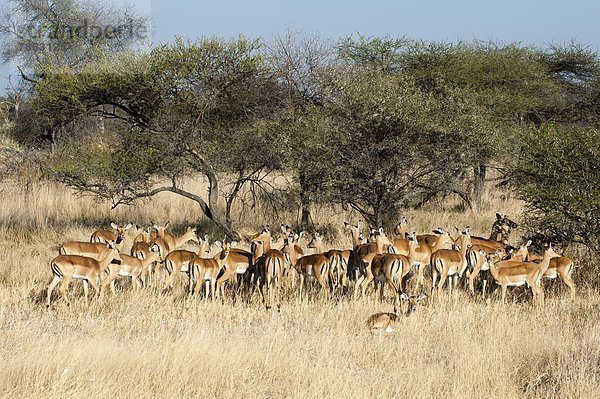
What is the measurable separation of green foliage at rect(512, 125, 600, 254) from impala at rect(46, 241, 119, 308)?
6084mm

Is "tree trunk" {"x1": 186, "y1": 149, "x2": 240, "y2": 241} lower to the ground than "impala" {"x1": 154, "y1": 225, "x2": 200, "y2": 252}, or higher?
higher

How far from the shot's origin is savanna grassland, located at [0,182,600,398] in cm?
652

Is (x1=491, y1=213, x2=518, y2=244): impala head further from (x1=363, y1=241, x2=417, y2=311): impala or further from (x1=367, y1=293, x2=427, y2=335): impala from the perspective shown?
(x1=367, y1=293, x2=427, y2=335): impala

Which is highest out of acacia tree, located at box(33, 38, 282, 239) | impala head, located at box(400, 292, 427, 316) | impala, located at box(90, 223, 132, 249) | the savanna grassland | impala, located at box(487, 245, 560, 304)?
acacia tree, located at box(33, 38, 282, 239)

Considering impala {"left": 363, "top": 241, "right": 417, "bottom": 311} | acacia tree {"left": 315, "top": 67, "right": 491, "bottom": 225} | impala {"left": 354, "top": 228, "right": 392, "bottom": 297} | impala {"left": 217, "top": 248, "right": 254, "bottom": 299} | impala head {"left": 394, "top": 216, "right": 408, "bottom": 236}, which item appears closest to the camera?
impala {"left": 363, "top": 241, "right": 417, "bottom": 311}

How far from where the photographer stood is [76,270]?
10.1m

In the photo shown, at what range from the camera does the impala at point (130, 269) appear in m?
10.5

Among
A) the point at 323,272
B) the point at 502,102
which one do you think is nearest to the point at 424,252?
the point at 323,272

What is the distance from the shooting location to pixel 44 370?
6.50 metres

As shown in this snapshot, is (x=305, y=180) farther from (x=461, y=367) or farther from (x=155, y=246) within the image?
(x=461, y=367)

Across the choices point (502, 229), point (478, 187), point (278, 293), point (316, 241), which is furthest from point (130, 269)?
point (478, 187)

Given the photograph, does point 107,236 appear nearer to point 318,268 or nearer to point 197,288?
point 197,288

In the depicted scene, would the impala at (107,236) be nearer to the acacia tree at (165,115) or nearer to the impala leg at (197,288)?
the acacia tree at (165,115)

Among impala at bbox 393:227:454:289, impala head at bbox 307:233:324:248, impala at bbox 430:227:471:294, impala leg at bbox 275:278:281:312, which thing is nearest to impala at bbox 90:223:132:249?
impala head at bbox 307:233:324:248
